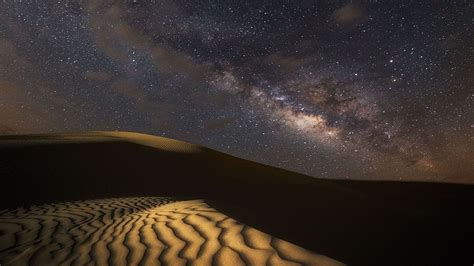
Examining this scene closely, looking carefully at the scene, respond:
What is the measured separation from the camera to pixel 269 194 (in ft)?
21.8

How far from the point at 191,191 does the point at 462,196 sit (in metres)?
8.41

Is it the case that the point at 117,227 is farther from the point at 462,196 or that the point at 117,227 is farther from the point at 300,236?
the point at 462,196

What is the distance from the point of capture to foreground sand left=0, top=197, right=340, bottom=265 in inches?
94.3

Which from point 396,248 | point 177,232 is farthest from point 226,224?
point 396,248

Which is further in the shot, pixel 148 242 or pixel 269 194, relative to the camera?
pixel 269 194

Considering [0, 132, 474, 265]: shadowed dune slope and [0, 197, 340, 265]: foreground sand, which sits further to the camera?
[0, 132, 474, 265]: shadowed dune slope

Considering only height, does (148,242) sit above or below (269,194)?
below

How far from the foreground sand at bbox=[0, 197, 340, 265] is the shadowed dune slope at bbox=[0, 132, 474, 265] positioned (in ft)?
1.17

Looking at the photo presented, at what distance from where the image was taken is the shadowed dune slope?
2930 mm

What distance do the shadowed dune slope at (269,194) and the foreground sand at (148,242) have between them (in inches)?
14.0

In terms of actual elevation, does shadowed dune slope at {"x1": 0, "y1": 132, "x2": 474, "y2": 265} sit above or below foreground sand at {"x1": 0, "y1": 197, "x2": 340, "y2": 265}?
above

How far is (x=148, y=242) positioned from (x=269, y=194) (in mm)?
4221

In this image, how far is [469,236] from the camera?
3604 mm

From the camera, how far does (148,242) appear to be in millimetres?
2777
